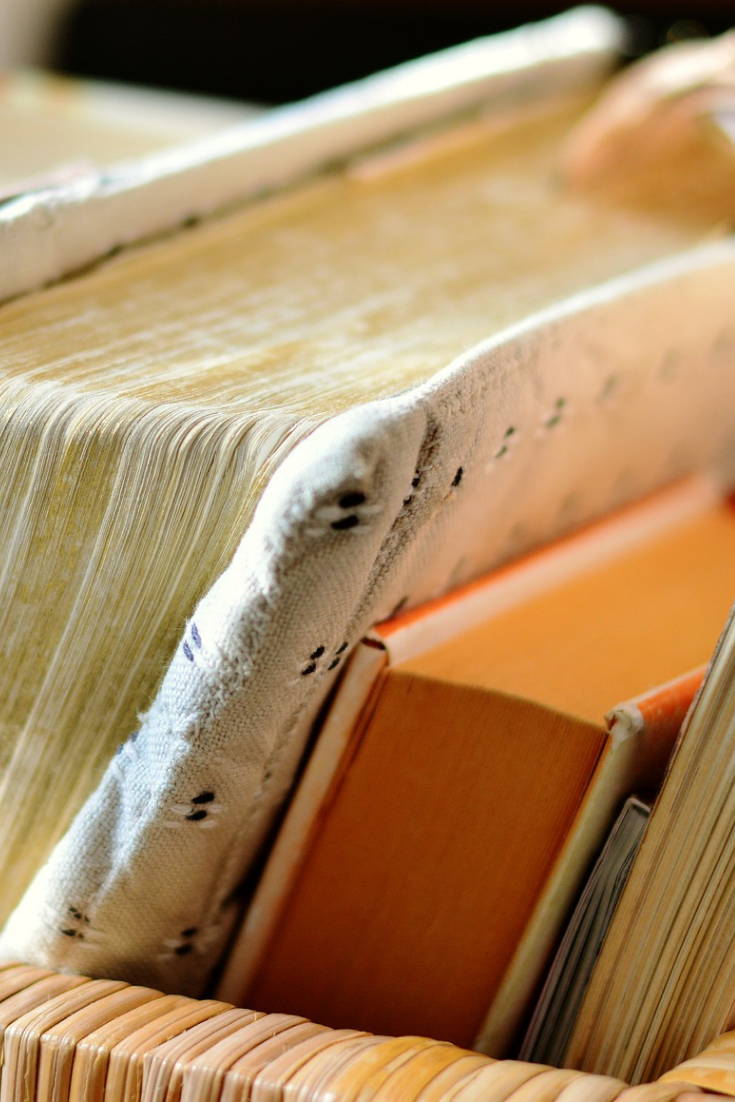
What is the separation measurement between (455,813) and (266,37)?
1.27 meters

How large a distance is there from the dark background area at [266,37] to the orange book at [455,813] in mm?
1111

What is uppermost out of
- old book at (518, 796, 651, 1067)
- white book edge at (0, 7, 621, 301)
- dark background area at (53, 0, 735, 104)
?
dark background area at (53, 0, 735, 104)

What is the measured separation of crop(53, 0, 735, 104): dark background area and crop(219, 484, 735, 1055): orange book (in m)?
1.11

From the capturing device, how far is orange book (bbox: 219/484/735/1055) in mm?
382

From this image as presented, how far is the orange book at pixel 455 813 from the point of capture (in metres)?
0.38

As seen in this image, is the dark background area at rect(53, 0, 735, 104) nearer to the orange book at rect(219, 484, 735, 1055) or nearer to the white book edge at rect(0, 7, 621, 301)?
the white book edge at rect(0, 7, 621, 301)

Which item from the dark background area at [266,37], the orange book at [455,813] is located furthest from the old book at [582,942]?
the dark background area at [266,37]

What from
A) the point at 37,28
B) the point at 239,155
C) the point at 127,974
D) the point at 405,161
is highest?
the point at 37,28

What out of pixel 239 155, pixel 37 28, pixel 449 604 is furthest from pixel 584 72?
pixel 37 28

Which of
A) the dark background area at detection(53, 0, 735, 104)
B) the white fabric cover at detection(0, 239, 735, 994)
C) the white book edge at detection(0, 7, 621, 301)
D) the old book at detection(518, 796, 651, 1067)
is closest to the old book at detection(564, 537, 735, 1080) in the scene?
the old book at detection(518, 796, 651, 1067)

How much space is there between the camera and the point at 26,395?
38 cm

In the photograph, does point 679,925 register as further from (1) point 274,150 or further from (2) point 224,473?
(1) point 274,150

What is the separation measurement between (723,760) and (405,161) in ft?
1.71

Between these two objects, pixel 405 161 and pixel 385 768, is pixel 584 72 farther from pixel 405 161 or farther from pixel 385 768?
pixel 385 768
